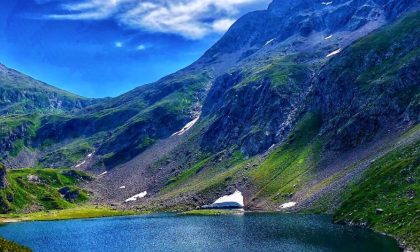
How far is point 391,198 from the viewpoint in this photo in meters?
115

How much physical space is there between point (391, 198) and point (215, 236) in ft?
172

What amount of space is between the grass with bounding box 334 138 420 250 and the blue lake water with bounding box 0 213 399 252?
4130 mm

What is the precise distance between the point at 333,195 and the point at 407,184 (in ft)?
147

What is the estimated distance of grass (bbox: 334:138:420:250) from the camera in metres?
98.1

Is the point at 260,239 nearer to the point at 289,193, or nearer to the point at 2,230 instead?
the point at 289,193

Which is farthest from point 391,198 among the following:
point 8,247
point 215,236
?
point 8,247

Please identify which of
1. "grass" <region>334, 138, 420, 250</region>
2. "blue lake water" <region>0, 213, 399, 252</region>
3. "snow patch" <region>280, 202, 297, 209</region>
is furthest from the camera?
"snow patch" <region>280, 202, 297, 209</region>

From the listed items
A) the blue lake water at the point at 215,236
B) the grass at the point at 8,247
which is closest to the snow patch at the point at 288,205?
the blue lake water at the point at 215,236

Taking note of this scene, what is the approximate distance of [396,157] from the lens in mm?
144750

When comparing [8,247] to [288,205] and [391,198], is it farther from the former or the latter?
[288,205]

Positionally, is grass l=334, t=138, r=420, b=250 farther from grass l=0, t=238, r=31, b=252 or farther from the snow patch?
grass l=0, t=238, r=31, b=252

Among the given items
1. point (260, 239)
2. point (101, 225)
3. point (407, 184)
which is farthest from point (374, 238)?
point (101, 225)

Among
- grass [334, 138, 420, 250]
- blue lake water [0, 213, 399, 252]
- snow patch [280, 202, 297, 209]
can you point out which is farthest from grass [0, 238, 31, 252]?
snow patch [280, 202, 297, 209]

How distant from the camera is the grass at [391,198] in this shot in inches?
3863
